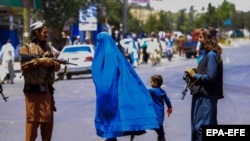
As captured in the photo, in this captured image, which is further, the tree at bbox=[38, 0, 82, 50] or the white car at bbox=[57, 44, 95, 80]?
the tree at bbox=[38, 0, 82, 50]

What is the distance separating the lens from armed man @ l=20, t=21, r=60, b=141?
328 inches

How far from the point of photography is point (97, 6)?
44.1 m

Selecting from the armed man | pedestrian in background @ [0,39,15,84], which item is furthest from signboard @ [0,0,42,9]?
the armed man

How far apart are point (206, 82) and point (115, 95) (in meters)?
1.16

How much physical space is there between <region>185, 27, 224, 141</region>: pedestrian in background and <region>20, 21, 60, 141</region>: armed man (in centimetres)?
171

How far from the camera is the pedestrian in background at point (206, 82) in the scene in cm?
803

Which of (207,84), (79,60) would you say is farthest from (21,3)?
(207,84)

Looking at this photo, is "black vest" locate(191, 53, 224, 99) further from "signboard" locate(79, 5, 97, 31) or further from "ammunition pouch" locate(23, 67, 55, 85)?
"signboard" locate(79, 5, 97, 31)

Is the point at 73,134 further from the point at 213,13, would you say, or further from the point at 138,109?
the point at 213,13

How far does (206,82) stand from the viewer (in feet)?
26.5

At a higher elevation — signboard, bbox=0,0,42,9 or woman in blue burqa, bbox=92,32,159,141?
signboard, bbox=0,0,42,9

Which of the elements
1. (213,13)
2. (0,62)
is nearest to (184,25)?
(213,13)

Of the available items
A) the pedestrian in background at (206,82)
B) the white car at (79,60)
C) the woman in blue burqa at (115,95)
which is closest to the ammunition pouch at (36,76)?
the woman in blue burqa at (115,95)

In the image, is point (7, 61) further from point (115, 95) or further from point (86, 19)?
point (115, 95)
